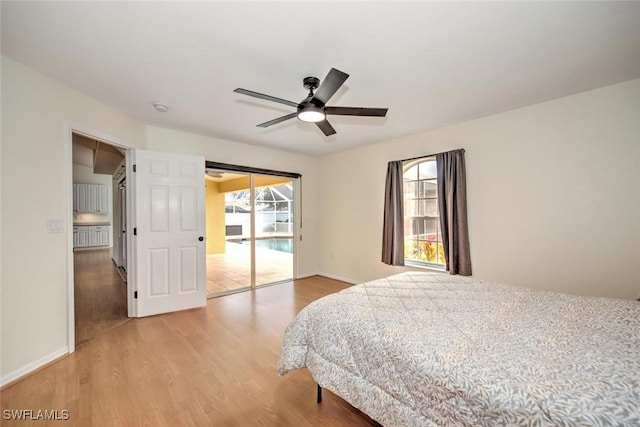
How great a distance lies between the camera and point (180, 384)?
2.01 m

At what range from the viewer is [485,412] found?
0.98 m

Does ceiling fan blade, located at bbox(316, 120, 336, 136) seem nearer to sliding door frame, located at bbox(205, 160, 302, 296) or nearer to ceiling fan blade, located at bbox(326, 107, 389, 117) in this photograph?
ceiling fan blade, located at bbox(326, 107, 389, 117)

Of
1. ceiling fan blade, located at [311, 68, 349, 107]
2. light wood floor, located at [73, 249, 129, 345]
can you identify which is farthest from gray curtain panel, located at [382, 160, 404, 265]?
light wood floor, located at [73, 249, 129, 345]

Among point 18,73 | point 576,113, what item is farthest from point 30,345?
point 576,113

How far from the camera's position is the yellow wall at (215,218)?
5.85m

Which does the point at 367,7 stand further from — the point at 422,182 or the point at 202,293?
the point at 202,293

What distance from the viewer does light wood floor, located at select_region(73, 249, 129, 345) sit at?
3008mm

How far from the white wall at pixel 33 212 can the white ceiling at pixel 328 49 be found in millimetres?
241

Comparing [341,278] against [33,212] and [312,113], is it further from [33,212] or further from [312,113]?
[33,212]

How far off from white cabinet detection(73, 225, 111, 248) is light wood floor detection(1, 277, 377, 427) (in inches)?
289

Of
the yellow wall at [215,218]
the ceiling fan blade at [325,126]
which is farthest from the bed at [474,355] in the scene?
the yellow wall at [215,218]

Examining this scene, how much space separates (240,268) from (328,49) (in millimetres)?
4890

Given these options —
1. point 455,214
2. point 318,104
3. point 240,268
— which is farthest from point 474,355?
point 240,268

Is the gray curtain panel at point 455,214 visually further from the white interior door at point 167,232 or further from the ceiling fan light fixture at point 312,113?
the white interior door at point 167,232
